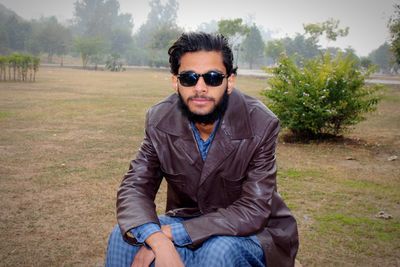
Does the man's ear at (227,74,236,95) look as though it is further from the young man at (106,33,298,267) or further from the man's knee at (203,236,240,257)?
the man's knee at (203,236,240,257)

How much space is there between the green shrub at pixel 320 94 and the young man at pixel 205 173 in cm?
661

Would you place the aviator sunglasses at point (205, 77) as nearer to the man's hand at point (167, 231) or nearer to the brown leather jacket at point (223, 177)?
the brown leather jacket at point (223, 177)

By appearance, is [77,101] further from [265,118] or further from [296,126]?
[265,118]

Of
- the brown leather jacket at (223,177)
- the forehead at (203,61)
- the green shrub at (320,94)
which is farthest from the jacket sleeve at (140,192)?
the green shrub at (320,94)

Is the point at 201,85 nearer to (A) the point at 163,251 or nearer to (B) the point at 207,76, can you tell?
(B) the point at 207,76

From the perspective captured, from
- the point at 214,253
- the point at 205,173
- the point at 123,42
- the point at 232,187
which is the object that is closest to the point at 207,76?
the point at 205,173

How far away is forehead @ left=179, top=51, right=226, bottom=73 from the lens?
2592 millimetres

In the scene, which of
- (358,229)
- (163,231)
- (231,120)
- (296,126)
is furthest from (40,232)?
(296,126)

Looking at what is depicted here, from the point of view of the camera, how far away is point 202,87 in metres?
2.60

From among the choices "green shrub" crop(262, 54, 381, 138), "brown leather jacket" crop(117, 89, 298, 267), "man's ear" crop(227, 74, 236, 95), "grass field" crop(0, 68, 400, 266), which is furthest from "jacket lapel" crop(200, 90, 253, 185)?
"green shrub" crop(262, 54, 381, 138)

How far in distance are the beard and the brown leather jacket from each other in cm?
4

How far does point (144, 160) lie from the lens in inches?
109

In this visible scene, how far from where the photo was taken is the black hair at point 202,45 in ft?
8.43

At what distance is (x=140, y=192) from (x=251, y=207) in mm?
759
